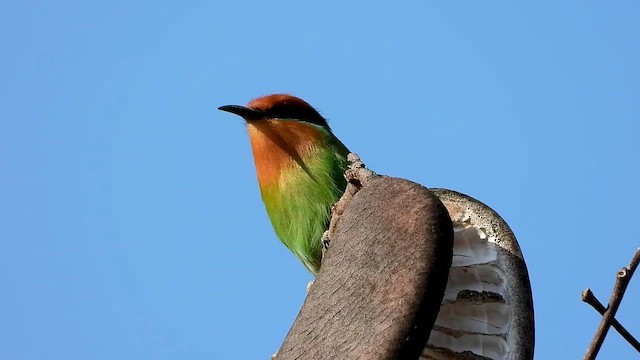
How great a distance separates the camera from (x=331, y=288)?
287 cm

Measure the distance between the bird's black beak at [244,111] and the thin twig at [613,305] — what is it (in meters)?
4.26

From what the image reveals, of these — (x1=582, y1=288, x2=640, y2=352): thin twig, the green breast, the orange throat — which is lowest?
(x1=582, y1=288, x2=640, y2=352): thin twig

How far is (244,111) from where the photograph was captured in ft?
20.7

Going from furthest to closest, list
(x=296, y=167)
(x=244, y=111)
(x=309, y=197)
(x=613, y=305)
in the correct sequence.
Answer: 1. (x=244, y=111)
2. (x=296, y=167)
3. (x=309, y=197)
4. (x=613, y=305)

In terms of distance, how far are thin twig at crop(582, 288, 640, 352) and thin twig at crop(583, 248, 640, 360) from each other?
2 centimetres

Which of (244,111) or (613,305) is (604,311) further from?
(244,111)

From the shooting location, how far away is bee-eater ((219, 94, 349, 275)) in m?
5.93

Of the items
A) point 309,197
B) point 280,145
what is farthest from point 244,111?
point 309,197

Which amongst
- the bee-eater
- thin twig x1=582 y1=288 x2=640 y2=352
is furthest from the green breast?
thin twig x1=582 y1=288 x2=640 y2=352

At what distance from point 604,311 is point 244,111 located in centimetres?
433

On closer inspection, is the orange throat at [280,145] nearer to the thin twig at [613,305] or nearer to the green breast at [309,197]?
the green breast at [309,197]

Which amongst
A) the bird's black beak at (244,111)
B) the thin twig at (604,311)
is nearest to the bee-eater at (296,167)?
the bird's black beak at (244,111)

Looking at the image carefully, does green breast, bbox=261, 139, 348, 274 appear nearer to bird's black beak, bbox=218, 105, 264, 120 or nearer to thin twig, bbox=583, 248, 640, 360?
bird's black beak, bbox=218, 105, 264, 120

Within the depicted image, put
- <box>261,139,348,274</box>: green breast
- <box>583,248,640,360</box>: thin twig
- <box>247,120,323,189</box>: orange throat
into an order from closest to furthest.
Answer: <box>583,248,640,360</box>: thin twig < <box>261,139,348,274</box>: green breast < <box>247,120,323,189</box>: orange throat
